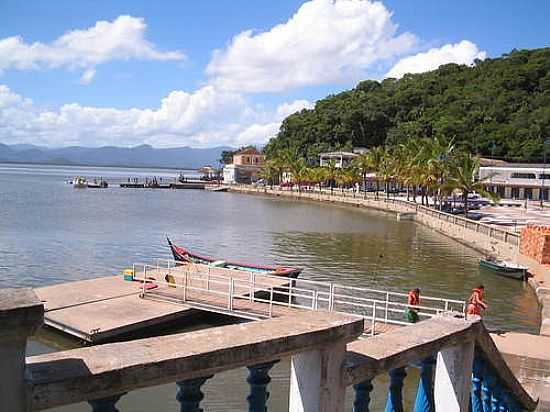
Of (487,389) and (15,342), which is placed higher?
(15,342)

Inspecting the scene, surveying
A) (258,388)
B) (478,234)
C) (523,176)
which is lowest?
(478,234)

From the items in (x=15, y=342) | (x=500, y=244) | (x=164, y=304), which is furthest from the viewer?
(x=500, y=244)

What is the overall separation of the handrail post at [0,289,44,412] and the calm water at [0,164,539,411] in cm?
1062

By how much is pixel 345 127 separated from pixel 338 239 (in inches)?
3528

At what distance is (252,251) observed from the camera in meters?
36.2

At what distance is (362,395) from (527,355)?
1211cm

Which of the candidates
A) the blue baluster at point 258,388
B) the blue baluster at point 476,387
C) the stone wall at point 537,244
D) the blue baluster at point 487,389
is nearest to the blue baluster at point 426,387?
the blue baluster at point 476,387

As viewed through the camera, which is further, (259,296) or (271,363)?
(259,296)

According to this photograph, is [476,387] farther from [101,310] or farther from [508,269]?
[508,269]

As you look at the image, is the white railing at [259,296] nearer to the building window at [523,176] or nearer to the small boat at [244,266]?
the small boat at [244,266]

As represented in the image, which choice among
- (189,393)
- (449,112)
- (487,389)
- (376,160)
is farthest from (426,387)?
(449,112)

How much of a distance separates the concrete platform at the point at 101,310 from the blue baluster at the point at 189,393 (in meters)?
13.2

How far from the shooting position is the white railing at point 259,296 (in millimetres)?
15477

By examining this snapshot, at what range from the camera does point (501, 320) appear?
808 inches
